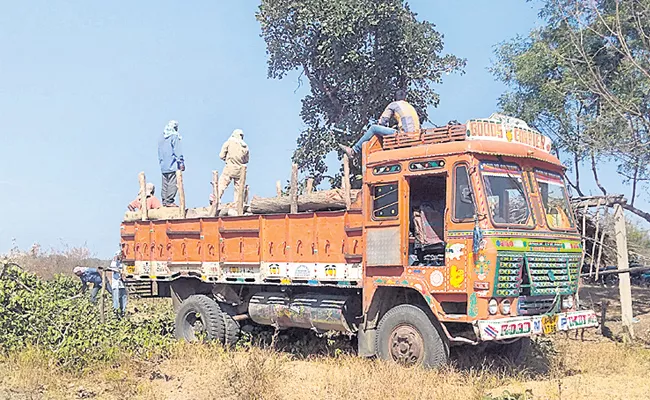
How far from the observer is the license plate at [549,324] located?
27.1 feet

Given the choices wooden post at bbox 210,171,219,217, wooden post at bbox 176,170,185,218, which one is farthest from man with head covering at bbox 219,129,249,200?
wooden post at bbox 176,170,185,218

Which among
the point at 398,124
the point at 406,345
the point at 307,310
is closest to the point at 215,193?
the point at 307,310

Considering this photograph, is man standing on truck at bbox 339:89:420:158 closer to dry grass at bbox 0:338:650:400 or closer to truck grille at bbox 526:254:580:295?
truck grille at bbox 526:254:580:295

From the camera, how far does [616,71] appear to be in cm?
1541

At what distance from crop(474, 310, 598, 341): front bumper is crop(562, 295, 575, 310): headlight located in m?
0.15

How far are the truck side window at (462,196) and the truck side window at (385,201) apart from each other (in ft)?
2.77

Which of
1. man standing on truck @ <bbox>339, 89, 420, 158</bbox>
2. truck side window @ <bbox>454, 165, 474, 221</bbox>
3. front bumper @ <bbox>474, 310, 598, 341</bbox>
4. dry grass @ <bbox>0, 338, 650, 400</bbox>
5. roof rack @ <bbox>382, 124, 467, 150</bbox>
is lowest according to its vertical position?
dry grass @ <bbox>0, 338, 650, 400</bbox>

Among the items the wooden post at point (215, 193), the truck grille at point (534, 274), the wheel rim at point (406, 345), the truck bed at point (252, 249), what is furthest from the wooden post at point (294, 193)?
the truck grille at point (534, 274)

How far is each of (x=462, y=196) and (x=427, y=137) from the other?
97cm

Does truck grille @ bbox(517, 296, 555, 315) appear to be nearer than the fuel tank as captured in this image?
Yes

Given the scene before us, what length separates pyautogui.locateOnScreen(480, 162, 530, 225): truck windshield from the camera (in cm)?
820

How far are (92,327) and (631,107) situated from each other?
35.3 ft

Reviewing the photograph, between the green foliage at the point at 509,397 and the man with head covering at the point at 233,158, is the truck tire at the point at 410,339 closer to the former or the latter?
the green foliage at the point at 509,397

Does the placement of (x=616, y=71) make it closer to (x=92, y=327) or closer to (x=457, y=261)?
(x=457, y=261)
